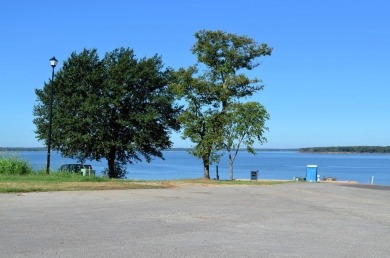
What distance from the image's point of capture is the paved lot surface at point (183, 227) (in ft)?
25.9

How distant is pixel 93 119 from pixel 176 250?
3110cm

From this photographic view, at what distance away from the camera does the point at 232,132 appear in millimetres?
33188

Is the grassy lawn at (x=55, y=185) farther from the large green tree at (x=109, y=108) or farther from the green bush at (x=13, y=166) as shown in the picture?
the large green tree at (x=109, y=108)

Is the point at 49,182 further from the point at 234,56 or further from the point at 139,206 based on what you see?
the point at 234,56

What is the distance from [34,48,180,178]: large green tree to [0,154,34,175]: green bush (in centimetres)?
1300

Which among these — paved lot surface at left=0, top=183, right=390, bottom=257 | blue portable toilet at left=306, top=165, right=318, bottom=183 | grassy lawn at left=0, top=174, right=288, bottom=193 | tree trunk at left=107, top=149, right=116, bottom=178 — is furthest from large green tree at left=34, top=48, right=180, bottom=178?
paved lot surface at left=0, top=183, right=390, bottom=257

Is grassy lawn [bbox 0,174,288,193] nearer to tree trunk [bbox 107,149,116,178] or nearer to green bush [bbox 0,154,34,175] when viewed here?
green bush [bbox 0,154,34,175]

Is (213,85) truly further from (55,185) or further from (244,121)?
(55,185)

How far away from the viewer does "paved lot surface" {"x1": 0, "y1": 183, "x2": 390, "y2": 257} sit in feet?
25.9

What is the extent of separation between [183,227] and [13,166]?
624 inches

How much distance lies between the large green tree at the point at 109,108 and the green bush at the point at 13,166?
1300cm

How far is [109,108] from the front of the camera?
38.7m

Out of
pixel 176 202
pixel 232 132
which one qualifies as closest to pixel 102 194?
pixel 176 202

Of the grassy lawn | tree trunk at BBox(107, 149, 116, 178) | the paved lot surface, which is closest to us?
the paved lot surface
